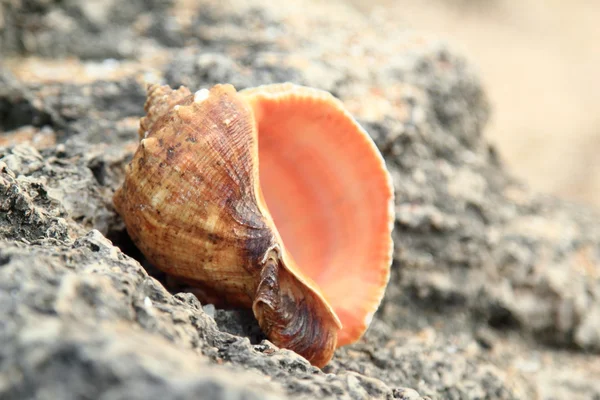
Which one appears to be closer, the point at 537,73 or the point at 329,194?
the point at 329,194

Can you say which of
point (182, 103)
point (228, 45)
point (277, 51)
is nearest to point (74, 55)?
point (228, 45)

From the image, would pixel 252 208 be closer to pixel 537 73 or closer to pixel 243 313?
pixel 243 313

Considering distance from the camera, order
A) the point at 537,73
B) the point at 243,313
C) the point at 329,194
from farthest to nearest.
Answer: the point at 537,73
the point at 329,194
the point at 243,313

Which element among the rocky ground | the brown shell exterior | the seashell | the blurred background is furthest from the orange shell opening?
the blurred background

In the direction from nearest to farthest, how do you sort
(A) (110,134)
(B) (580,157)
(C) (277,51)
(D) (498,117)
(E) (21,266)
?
1. (E) (21,266)
2. (A) (110,134)
3. (C) (277,51)
4. (B) (580,157)
5. (D) (498,117)

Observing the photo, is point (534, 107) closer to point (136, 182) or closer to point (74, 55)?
point (74, 55)

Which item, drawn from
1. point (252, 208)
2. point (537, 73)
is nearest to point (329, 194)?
point (252, 208)

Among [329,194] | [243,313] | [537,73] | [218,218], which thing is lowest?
[243,313]

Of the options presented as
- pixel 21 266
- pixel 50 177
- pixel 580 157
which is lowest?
pixel 21 266
